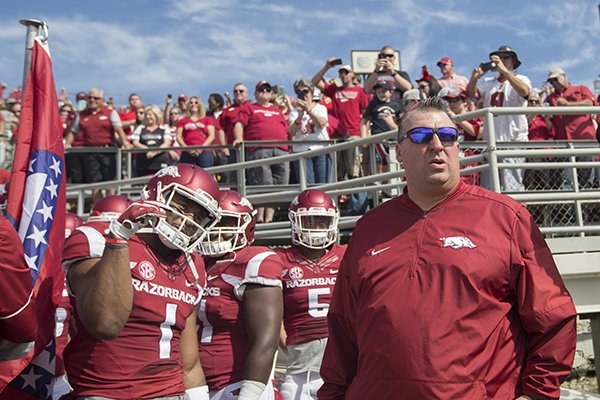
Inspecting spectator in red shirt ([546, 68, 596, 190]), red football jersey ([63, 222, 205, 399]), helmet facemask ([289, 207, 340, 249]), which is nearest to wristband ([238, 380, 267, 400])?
red football jersey ([63, 222, 205, 399])

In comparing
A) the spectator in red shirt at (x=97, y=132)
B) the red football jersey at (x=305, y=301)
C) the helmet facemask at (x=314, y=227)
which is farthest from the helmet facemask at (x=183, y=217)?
the spectator in red shirt at (x=97, y=132)

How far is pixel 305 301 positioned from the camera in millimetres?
5094

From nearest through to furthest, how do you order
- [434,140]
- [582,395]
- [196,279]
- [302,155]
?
1. [434,140]
2. [196,279]
3. [582,395]
4. [302,155]

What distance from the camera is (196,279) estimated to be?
3.53 metres

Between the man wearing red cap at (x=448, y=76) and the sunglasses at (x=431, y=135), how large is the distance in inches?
308

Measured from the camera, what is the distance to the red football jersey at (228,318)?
404cm

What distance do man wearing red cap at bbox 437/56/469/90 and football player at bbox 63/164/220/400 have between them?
25.3 feet

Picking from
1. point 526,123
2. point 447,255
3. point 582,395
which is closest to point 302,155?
point 526,123

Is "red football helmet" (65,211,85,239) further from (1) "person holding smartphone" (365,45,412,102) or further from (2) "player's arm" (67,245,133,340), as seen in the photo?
(1) "person holding smartphone" (365,45,412,102)

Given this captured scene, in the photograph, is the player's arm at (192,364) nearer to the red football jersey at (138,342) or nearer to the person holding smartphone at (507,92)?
the red football jersey at (138,342)

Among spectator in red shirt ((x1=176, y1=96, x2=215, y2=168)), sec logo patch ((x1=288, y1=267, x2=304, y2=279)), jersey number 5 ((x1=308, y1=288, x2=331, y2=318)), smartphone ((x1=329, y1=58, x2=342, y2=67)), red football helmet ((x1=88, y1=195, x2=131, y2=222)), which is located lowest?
jersey number 5 ((x1=308, y1=288, x2=331, y2=318))

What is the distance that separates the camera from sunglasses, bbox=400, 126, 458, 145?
299 centimetres

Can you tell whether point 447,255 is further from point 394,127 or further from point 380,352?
point 394,127

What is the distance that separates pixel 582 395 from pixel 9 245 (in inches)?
218
